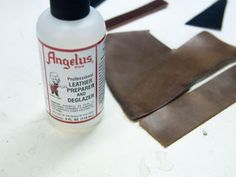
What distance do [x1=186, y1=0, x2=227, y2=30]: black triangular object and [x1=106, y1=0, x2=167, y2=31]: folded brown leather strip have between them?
7 centimetres

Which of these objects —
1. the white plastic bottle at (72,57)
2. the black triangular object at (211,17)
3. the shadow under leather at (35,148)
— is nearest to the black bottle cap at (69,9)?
the white plastic bottle at (72,57)

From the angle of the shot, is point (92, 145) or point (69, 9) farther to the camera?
point (92, 145)

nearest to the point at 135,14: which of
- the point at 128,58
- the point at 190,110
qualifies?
the point at 128,58

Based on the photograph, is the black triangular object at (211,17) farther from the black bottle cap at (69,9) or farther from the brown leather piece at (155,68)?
the black bottle cap at (69,9)

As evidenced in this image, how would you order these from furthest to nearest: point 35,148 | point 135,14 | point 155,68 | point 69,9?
point 135,14
point 155,68
point 35,148
point 69,9

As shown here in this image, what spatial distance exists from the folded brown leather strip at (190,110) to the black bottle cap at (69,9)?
20 centimetres

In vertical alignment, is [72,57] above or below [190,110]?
above

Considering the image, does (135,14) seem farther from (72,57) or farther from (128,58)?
(72,57)

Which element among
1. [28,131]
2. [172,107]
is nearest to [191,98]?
[172,107]

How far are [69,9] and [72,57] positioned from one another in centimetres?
6

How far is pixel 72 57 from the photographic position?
45 cm

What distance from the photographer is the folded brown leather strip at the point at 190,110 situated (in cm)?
55

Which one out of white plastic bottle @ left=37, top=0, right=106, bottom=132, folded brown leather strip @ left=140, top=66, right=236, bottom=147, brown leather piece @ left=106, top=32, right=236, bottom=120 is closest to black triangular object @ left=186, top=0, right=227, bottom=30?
brown leather piece @ left=106, top=32, right=236, bottom=120

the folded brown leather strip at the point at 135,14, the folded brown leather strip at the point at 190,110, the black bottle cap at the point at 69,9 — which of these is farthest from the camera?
the folded brown leather strip at the point at 135,14
